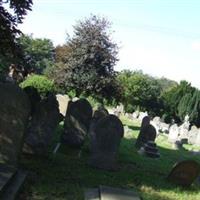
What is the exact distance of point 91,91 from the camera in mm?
33375

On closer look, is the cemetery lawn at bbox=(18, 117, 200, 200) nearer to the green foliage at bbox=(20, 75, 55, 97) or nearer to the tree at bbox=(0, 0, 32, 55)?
the tree at bbox=(0, 0, 32, 55)

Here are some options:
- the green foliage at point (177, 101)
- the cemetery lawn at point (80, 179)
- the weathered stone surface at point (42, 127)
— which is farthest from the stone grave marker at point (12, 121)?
the green foliage at point (177, 101)

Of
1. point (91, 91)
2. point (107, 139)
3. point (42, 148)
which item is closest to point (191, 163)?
point (107, 139)

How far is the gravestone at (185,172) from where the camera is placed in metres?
12.3

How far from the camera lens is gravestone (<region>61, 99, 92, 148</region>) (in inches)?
607

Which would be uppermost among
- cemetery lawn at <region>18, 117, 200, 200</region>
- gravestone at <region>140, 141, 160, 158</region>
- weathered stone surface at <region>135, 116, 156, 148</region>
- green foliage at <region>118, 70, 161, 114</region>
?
green foliage at <region>118, 70, 161, 114</region>

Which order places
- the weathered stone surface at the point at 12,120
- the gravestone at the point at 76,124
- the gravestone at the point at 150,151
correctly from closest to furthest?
1. the weathered stone surface at the point at 12,120
2. the gravestone at the point at 76,124
3. the gravestone at the point at 150,151

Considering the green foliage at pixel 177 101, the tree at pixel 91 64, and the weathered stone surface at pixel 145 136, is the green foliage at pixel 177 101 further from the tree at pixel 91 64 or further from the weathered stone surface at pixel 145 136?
the weathered stone surface at pixel 145 136

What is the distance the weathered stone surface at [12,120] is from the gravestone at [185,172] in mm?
4265

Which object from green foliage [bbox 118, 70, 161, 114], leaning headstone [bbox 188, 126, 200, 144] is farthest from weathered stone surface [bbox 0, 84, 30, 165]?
green foliage [bbox 118, 70, 161, 114]

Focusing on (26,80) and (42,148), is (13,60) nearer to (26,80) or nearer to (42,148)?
(42,148)

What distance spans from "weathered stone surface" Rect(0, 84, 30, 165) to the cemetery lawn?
631 mm

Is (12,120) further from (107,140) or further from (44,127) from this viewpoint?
(107,140)

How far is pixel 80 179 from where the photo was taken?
424 inches
